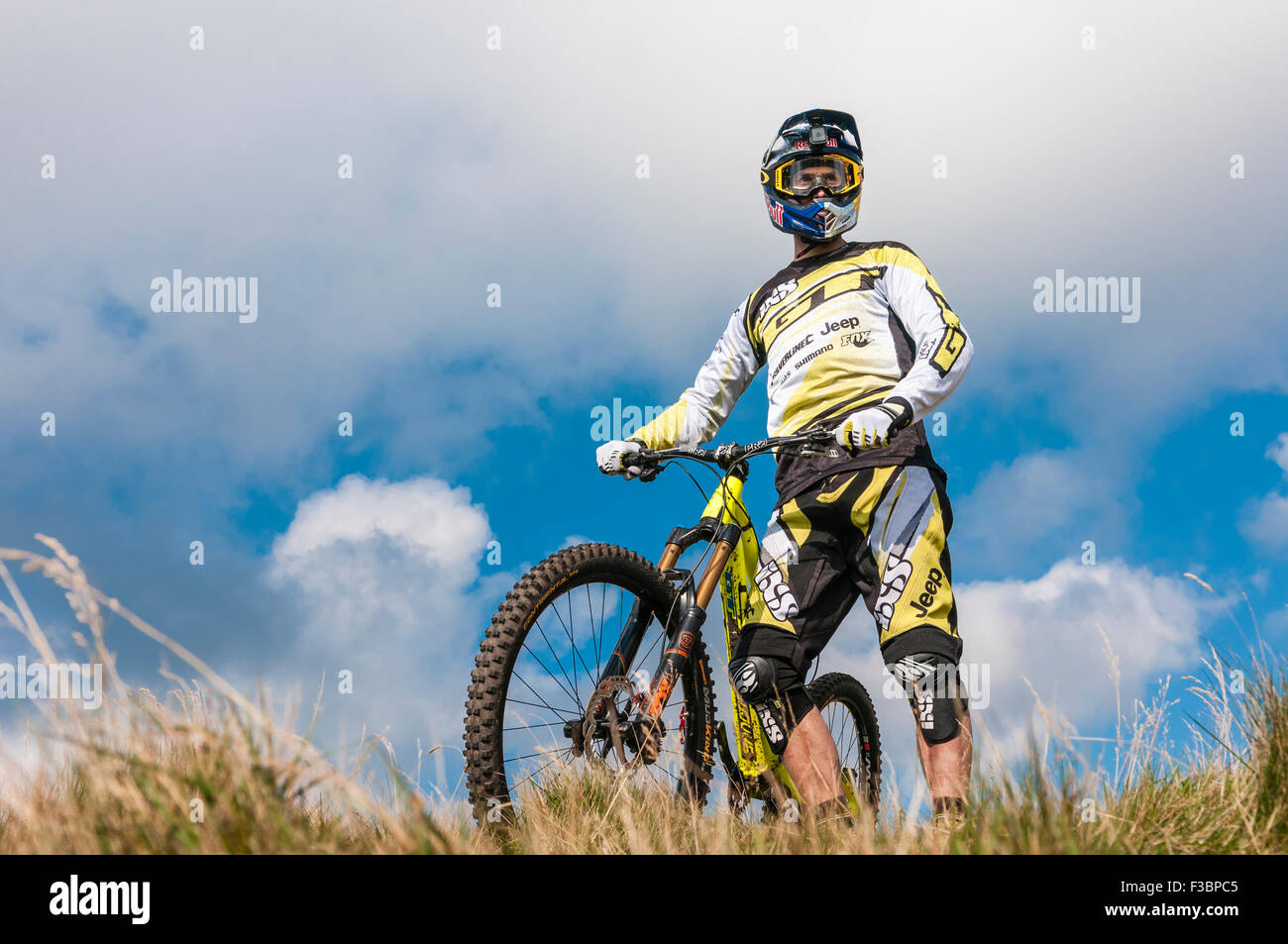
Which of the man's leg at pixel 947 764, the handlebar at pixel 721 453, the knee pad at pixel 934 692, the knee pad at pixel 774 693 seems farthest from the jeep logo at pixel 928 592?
the handlebar at pixel 721 453

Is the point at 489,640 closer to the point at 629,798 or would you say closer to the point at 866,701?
the point at 629,798

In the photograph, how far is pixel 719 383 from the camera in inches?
194

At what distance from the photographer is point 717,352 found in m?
5.00

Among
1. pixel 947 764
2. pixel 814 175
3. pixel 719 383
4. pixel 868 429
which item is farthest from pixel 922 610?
pixel 814 175

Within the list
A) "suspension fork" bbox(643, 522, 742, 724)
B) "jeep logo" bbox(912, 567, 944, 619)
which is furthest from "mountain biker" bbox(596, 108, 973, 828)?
"suspension fork" bbox(643, 522, 742, 724)

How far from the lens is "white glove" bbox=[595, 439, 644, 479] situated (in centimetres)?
420

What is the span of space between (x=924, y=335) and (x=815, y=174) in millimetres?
1012

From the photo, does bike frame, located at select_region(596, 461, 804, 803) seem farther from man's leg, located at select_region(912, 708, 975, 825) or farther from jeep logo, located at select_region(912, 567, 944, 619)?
jeep logo, located at select_region(912, 567, 944, 619)

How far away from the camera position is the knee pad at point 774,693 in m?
4.00

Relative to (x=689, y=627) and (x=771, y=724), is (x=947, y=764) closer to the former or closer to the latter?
(x=771, y=724)
